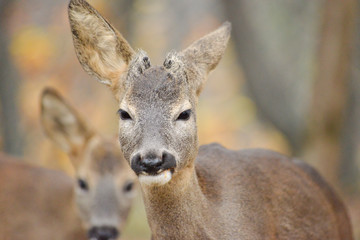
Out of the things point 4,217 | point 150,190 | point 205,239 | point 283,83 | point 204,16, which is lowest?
point 205,239

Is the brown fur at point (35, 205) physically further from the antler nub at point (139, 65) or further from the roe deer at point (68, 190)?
the antler nub at point (139, 65)

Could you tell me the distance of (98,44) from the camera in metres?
5.85

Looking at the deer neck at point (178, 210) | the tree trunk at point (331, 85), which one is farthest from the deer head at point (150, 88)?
the tree trunk at point (331, 85)

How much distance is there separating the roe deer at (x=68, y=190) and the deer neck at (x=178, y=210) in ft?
9.12

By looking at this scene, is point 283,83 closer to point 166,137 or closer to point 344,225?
point 344,225

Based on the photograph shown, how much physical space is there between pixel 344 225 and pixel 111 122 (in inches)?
453

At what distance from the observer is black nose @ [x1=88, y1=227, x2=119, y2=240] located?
7.79m

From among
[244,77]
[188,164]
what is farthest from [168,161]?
[244,77]

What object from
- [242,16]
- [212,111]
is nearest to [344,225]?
[242,16]

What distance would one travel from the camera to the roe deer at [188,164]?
4.88 meters

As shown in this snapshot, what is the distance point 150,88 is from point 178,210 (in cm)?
85

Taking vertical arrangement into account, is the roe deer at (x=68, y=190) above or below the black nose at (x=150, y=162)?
above

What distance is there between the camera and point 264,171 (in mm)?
5840

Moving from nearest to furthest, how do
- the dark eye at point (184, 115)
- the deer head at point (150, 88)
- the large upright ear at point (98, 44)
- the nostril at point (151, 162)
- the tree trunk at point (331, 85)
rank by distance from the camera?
the nostril at point (151, 162)
the deer head at point (150, 88)
the dark eye at point (184, 115)
the large upright ear at point (98, 44)
the tree trunk at point (331, 85)
